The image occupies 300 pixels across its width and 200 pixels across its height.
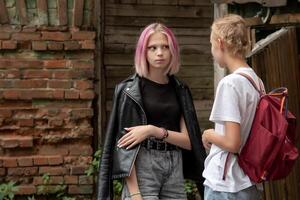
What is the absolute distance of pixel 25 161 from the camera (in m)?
4.86

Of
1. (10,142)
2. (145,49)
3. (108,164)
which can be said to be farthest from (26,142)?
(145,49)

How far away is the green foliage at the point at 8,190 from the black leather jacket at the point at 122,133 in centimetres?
196

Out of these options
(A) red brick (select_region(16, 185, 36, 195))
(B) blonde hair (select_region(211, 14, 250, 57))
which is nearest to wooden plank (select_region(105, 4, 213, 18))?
(A) red brick (select_region(16, 185, 36, 195))

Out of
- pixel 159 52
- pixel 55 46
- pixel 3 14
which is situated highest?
pixel 3 14

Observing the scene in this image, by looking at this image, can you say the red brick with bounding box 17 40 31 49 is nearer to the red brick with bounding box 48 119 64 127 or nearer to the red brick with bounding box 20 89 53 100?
the red brick with bounding box 20 89 53 100

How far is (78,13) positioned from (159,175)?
250 cm

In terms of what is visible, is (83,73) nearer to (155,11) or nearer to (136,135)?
(155,11)

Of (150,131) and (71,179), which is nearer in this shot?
(150,131)

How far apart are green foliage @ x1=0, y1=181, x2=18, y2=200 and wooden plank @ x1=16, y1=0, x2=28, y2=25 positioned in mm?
1491

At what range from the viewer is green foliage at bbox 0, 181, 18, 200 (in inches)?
183

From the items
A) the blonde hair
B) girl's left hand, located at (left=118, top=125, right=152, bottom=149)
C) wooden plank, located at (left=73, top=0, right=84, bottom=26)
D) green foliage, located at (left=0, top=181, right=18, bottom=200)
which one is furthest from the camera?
wooden plank, located at (left=73, top=0, right=84, bottom=26)

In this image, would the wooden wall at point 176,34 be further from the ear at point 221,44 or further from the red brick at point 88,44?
the ear at point 221,44

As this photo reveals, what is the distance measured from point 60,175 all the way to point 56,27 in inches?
54.6

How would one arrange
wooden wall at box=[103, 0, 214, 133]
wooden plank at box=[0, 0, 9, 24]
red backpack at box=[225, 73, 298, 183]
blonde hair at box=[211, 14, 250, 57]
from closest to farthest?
red backpack at box=[225, 73, 298, 183]
blonde hair at box=[211, 14, 250, 57]
wooden plank at box=[0, 0, 9, 24]
wooden wall at box=[103, 0, 214, 133]
